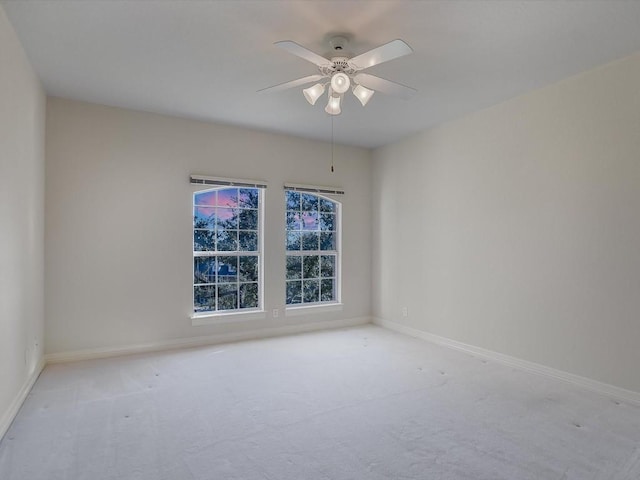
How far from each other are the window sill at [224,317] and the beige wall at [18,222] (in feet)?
4.87

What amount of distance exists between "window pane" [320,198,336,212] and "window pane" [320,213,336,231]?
0.24 ft

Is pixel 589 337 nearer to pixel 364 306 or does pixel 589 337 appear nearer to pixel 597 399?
pixel 597 399

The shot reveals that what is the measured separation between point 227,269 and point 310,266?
1189 mm

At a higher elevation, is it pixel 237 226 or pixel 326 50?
pixel 326 50

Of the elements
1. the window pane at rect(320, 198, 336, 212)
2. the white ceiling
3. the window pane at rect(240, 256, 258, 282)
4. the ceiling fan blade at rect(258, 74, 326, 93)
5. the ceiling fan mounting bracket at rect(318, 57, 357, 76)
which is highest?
the white ceiling

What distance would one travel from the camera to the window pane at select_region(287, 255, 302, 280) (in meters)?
5.24

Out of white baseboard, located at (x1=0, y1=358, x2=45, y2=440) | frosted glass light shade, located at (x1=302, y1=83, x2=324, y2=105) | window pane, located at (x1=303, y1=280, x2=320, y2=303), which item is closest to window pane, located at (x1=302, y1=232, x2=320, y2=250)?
window pane, located at (x1=303, y1=280, x2=320, y2=303)

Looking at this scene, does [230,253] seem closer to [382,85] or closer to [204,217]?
[204,217]

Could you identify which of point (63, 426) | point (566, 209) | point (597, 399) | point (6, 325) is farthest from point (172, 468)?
point (566, 209)

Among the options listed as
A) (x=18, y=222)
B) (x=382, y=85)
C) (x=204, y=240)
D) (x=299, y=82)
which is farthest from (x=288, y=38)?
(x=204, y=240)

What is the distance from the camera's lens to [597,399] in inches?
118

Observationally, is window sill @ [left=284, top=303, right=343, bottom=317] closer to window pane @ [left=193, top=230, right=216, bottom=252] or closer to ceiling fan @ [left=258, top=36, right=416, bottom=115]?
window pane @ [left=193, top=230, right=216, bottom=252]

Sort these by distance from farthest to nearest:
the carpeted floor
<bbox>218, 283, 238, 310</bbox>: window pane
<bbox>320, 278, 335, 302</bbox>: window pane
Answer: <bbox>320, 278, 335, 302</bbox>: window pane < <bbox>218, 283, 238, 310</bbox>: window pane < the carpeted floor

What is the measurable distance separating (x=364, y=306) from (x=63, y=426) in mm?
3974
